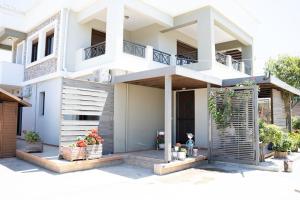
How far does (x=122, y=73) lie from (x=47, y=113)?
5.24 m

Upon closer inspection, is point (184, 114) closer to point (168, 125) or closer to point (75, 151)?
point (168, 125)

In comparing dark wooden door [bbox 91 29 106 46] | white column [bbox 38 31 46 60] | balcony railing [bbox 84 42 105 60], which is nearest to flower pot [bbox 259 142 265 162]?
balcony railing [bbox 84 42 105 60]

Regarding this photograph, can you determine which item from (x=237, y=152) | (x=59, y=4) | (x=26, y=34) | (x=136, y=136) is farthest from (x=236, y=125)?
(x=26, y=34)

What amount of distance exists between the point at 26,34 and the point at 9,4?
1.97m

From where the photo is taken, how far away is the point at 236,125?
988 centimetres

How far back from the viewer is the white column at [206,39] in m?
13.0

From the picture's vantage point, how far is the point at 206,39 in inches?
518

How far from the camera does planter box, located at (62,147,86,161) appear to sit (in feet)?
28.5

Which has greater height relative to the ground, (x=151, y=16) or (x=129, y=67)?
(x=151, y=16)

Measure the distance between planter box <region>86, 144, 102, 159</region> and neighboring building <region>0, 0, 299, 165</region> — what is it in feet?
2.55

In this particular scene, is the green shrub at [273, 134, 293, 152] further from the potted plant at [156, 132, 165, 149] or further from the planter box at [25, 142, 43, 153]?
the planter box at [25, 142, 43, 153]

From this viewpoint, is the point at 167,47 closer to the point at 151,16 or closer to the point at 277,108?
the point at 151,16

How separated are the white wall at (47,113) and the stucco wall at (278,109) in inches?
403

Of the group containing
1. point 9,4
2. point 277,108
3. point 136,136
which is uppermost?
point 9,4
